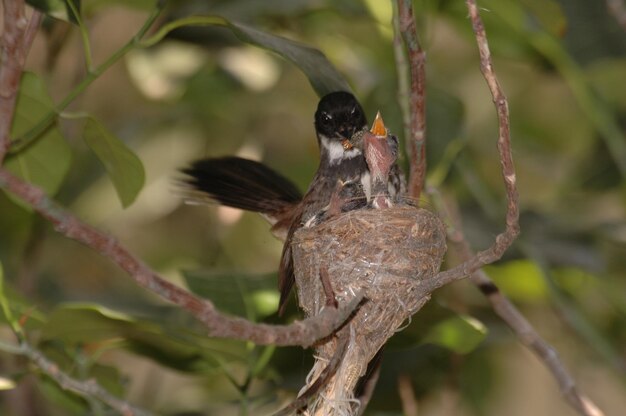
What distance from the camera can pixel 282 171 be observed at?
11.1 feet

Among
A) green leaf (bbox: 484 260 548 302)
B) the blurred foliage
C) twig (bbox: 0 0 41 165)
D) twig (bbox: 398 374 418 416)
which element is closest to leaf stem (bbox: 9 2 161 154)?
the blurred foliage

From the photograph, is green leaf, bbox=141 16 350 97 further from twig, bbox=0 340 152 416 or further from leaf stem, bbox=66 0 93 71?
twig, bbox=0 340 152 416

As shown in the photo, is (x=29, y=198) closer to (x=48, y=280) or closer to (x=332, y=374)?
(x=332, y=374)

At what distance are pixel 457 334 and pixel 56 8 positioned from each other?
119 centimetres

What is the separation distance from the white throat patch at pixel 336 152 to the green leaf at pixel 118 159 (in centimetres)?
89

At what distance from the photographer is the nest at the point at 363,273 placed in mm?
1937

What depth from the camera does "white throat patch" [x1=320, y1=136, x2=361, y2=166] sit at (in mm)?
2934

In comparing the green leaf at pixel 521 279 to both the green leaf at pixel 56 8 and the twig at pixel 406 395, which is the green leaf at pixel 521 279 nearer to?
the twig at pixel 406 395

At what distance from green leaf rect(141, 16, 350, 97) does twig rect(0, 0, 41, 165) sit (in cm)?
48

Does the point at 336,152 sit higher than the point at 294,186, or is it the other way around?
the point at 336,152

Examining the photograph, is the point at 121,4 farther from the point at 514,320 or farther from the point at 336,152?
the point at 514,320

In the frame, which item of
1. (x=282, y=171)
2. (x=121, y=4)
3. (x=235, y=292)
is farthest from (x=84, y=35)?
(x=282, y=171)

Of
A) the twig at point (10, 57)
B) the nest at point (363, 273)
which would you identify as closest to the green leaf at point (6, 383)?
the nest at point (363, 273)

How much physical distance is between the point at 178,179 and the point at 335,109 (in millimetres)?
509
